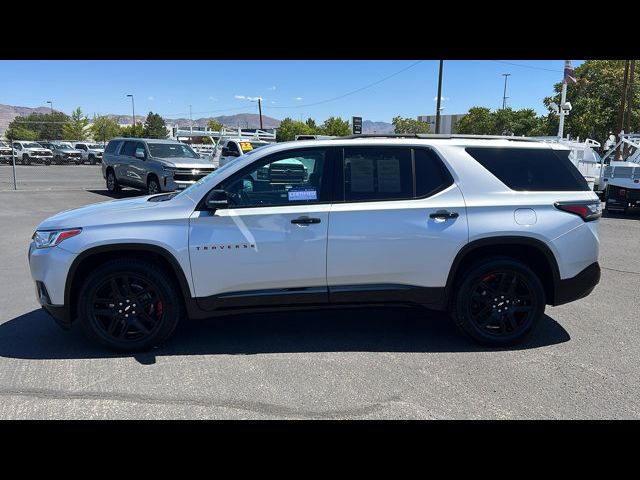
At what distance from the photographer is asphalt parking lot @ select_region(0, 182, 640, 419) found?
10.6ft

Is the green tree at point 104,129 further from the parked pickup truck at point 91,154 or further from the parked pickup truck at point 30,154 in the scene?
the parked pickup truck at point 30,154

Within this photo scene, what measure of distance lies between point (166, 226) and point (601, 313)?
4.59 m

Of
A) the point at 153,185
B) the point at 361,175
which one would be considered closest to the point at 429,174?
the point at 361,175

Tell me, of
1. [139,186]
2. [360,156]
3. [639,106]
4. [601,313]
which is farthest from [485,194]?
[639,106]

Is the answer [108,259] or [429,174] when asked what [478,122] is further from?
[108,259]

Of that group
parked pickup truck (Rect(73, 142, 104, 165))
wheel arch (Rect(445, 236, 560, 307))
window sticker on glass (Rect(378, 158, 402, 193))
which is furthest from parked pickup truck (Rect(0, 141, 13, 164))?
wheel arch (Rect(445, 236, 560, 307))

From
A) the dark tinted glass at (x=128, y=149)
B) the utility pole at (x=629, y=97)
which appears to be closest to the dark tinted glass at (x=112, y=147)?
the dark tinted glass at (x=128, y=149)

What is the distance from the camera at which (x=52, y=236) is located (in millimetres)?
3938

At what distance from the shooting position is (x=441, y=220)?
4.06m

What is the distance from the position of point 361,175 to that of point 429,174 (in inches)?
23.9

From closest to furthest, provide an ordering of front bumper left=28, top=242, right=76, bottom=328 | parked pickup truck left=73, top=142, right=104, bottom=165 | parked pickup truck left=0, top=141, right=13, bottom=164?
1. front bumper left=28, top=242, right=76, bottom=328
2. parked pickup truck left=0, top=141, right=13, bottom=164
3. parked pickup truck left=73, top=142, right=104, bottom=165

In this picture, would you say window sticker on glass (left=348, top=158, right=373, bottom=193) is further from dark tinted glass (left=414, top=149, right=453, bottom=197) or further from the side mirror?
the side mirror

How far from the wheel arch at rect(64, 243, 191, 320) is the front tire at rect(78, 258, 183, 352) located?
2.6 inches
